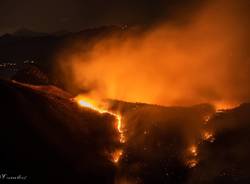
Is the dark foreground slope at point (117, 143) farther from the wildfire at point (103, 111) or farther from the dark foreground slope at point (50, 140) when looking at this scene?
the wildfire at point (103, 111)

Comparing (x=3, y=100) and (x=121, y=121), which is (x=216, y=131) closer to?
(x=121, y=121)

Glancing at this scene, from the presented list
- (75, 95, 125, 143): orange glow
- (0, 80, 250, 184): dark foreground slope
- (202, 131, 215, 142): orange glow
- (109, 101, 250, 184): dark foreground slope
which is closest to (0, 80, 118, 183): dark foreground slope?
(0, 80, 250, 184): dark foreground slope

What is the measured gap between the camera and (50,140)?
32375mm

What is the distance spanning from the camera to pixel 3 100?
3359cm

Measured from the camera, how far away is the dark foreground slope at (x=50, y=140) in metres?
28.3

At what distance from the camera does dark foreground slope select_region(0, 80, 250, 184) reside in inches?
1145

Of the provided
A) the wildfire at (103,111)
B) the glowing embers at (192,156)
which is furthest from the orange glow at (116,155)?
the glowing embers at (192,156)

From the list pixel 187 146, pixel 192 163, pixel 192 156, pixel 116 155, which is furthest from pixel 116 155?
pixel 192 163

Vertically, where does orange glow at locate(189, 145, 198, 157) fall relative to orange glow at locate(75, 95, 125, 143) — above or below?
below

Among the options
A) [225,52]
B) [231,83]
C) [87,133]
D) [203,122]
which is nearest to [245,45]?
[225,52]

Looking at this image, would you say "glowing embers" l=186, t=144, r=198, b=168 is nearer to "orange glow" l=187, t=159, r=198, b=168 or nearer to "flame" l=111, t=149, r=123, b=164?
"orange glow" l=187, t=159, r=198, b=168

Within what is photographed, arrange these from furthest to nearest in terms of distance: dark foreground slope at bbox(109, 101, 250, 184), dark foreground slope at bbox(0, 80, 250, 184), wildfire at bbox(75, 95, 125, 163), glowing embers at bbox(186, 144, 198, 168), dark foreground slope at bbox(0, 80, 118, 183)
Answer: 1. wildfire at bbox(75, 95, 125, 163)
2. glowing embers at bbox(186, 144, 198, 168)
3. dark foreground slope at bbox(109, 101, 250, 184)
4. dark foreground slope at bbox(0, 80, 250, 184)
5. dark foreground slope at bbox(0, 80, 118, 183)

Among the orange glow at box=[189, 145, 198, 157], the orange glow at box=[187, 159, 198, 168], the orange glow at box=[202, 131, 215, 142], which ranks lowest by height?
the orange glow at box=[187, 159, 198, 168]

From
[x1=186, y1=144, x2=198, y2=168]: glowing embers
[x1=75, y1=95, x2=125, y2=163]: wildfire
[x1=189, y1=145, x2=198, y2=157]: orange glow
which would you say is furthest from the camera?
[x1=75, y1=95, x2=125, y2=163]: wildfire
